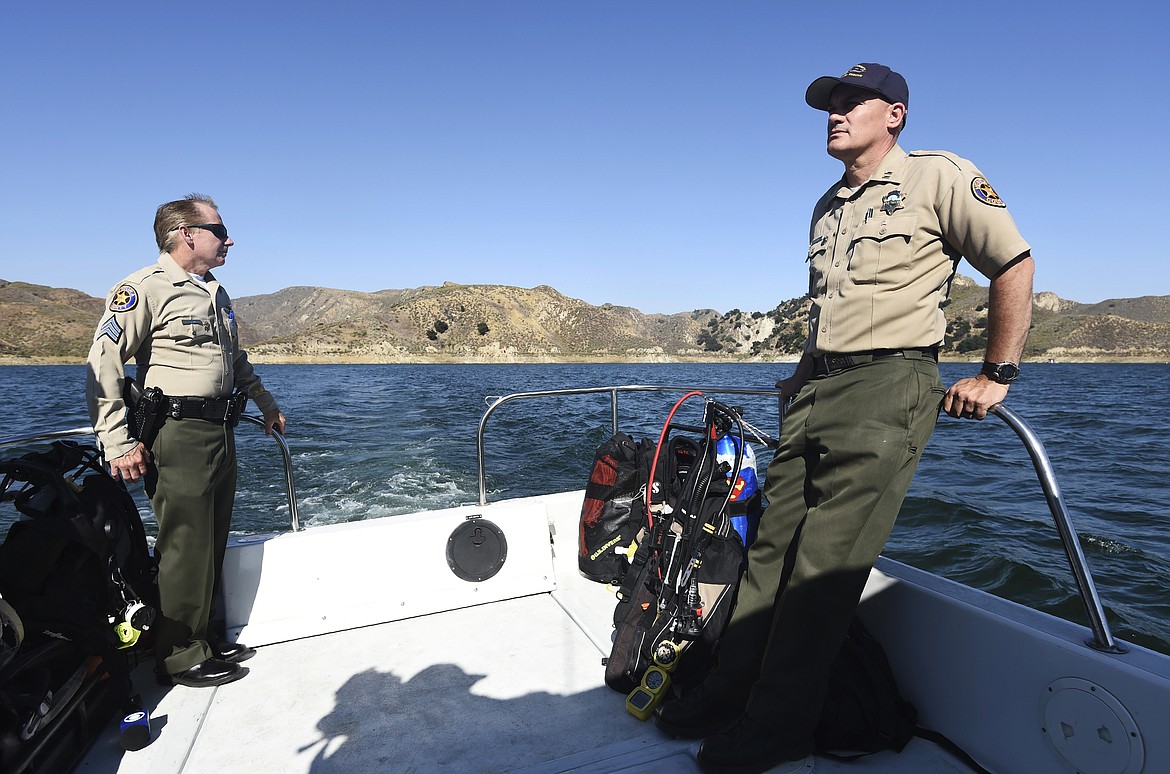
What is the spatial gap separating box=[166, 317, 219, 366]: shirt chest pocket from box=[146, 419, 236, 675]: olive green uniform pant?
227 millimetres

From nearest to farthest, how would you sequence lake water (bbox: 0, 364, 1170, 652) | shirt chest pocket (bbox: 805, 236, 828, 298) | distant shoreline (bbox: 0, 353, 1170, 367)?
shirt chest pocket (bbox: 805, 236, 828, 298)
lake water (bbox: 0, 364, 1170, 652)
distant shoreline (bbox: 0, 353, 1170, 367)

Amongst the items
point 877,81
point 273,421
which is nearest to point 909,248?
point 877,81

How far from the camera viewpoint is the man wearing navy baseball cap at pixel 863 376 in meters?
1.55

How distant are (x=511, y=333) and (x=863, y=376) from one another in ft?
369

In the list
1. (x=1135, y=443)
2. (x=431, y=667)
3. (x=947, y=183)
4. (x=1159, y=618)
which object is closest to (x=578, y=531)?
(x=431, y=667)

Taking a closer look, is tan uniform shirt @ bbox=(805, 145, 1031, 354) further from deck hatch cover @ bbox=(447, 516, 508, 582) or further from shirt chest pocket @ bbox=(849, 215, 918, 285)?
deck hatch cover @ bbox=(447, 516, 508, 582)

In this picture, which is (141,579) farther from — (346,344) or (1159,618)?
(346,344)

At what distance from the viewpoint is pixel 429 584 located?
2.92 m

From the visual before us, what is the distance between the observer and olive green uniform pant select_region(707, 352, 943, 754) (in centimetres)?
162

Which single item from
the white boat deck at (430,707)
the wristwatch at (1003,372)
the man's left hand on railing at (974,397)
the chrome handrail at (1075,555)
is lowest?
the white boat deck at (430,707)

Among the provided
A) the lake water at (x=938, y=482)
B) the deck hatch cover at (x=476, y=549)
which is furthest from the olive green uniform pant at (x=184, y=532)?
the lake water at (x=938, y=482)

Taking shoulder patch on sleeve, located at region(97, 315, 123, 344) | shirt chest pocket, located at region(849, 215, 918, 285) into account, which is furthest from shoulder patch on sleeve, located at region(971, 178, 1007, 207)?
shoulder patch on sleeve, located at region(97, 315, 123, 344)

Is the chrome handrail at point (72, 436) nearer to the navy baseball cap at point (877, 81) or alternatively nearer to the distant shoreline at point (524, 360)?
the navy baseball cap at point (877, 81)

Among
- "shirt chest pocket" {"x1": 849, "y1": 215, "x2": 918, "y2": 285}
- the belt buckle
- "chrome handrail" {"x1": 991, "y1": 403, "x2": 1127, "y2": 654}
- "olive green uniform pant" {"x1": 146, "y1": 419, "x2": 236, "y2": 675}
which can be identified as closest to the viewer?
"chrome handrail" {"x1": 991, "y1": 403, "x2": 1127, "y2": 654}
